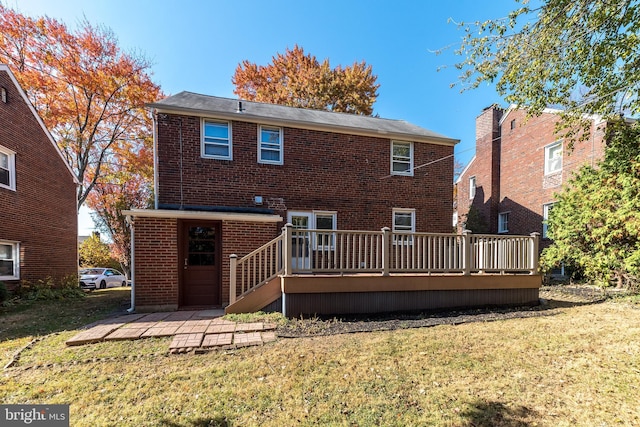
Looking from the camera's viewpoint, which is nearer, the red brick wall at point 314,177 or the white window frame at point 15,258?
the red brick wall at point 314,177

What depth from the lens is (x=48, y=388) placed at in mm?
3219

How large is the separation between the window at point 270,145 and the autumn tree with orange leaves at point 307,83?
1164 centimetres

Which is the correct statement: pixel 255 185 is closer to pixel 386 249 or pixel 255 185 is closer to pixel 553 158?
pixel 386 249

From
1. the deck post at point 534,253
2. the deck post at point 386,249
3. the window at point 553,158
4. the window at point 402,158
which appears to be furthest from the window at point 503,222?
the deck post at point 386,249

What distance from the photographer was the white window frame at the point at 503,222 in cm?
1540

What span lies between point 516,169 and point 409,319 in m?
12.9

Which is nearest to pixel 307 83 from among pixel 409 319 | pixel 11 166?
pixel 11 166

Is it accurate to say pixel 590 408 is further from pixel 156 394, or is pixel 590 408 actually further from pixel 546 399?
pixel 156 394

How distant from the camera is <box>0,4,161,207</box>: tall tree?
13820 millimetres

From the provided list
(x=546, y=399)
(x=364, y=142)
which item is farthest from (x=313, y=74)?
(x=546, y=399)

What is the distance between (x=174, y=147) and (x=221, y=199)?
1.97m

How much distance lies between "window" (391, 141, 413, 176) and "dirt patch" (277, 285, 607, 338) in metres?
5.18

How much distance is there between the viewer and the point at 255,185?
29.1 ft

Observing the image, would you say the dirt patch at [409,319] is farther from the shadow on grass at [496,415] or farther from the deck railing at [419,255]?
the shadow on grass at [496,415]
